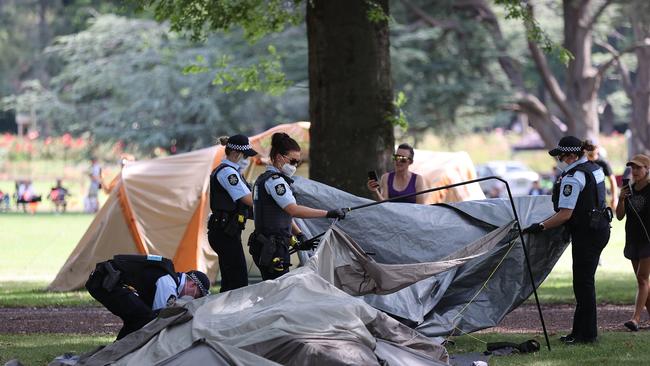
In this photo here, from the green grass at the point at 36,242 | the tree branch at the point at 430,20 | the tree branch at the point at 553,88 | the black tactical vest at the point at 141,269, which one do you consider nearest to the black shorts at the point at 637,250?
the black tactical vest at the point at 141,269

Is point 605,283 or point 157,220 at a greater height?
point 157,220

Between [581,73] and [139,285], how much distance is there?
32198 millimetres

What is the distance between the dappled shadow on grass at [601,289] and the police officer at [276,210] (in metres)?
6.04

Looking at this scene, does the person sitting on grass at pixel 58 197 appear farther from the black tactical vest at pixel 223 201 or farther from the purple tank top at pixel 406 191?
the black tactical vest at pixel 223 201

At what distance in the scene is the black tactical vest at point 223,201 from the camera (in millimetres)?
9719

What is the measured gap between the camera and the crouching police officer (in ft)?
28.0

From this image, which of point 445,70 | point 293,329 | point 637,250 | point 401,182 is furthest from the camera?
point 445,70

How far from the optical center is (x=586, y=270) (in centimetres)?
977

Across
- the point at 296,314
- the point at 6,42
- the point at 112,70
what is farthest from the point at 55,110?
the point at 296,314

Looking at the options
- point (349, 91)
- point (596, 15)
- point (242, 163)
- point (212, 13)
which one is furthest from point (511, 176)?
point (242, 163)

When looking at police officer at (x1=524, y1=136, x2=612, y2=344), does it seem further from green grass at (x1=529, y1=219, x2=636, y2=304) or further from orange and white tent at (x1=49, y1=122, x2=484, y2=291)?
orange and white tent at (x1=49, y1=122, x2=484, y2=291)

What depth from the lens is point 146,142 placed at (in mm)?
43625

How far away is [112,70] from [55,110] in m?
3.64

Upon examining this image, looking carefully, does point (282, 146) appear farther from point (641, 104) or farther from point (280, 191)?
point (641, 104)
